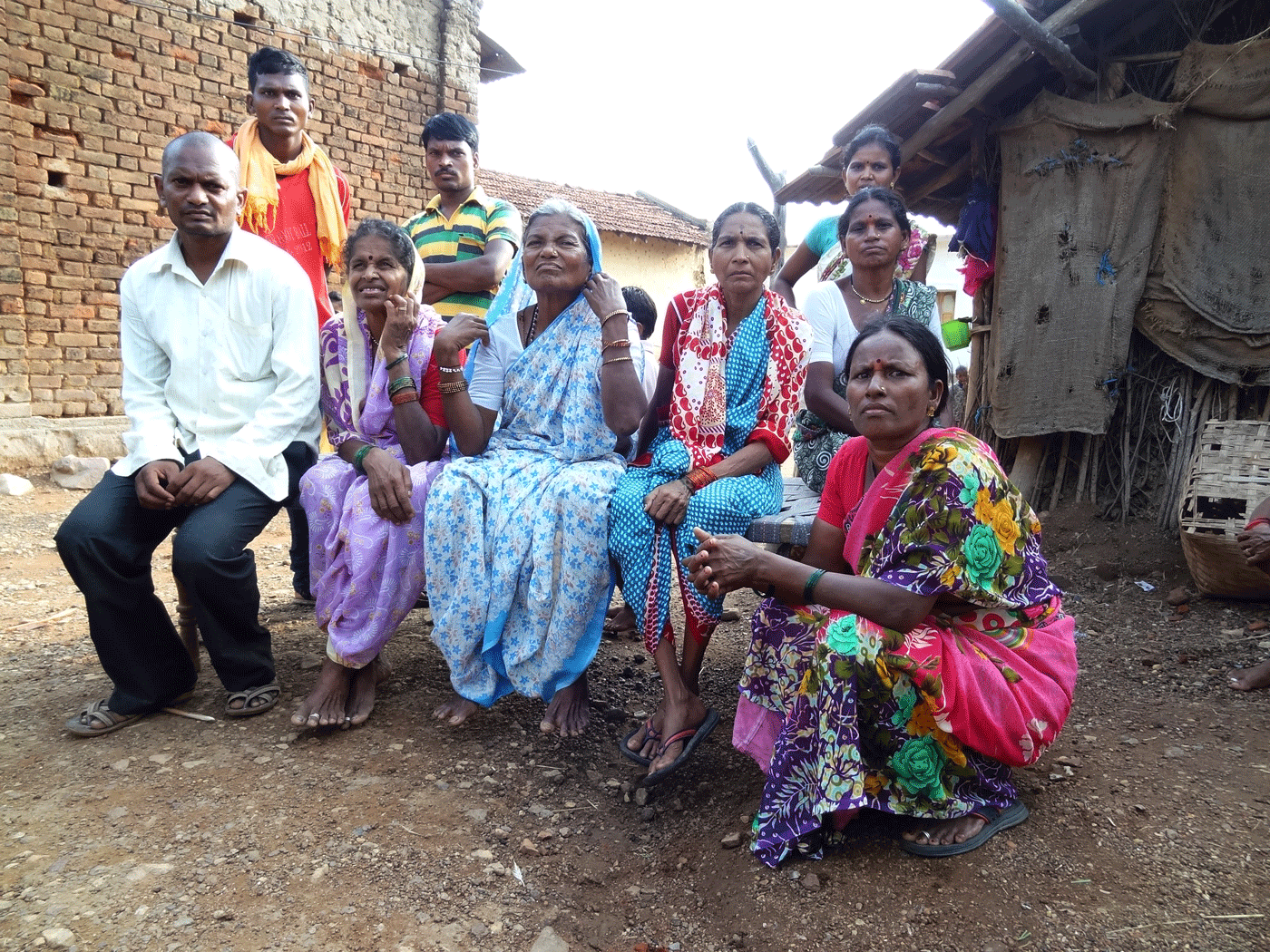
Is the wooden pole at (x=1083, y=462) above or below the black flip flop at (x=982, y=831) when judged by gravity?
above

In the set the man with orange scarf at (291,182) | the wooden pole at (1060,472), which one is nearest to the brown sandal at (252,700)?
the man with orange scarf at (291,182)

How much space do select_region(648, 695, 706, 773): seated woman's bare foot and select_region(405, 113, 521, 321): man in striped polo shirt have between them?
7.03 ft

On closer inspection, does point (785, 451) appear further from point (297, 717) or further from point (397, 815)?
point (297, 717)

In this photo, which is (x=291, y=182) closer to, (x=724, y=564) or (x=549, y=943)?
(x=724, y=564)

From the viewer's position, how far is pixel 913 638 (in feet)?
6.92

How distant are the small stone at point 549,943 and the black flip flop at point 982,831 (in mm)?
904

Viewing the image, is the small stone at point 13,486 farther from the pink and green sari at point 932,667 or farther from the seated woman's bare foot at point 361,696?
the pink and green sari at point 932,667

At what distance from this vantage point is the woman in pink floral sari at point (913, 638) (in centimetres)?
209

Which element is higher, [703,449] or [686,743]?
[703,449]

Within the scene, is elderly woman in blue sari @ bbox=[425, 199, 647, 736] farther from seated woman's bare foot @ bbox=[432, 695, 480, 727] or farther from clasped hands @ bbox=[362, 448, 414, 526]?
clasped hands @ bbox=[362, 448, 414, 526]

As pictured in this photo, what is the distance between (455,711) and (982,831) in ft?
5.85

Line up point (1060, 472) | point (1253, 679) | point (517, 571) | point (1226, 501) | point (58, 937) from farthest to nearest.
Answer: point (1060, 472) < point (1226, 501) < point (1253, 679) < point (517, 571) < point (58, 937)

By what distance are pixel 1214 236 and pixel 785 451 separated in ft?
11.1

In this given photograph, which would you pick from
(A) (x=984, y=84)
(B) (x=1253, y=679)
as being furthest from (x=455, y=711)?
(A) (x=984, y=84)
